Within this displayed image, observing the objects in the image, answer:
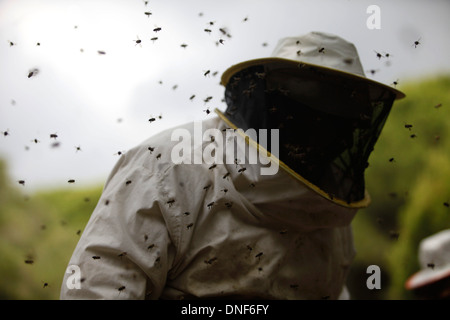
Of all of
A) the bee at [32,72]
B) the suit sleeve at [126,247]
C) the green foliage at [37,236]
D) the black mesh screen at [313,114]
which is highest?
the bee at [32,72]

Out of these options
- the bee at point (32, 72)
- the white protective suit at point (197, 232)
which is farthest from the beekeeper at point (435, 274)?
the bee at point (32, 72)

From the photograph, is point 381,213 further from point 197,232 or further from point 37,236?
point 197,232

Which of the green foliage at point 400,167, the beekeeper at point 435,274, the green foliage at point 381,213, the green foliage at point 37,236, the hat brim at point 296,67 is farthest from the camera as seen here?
the green foliage at point 400,167

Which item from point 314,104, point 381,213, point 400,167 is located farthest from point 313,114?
point 381,213

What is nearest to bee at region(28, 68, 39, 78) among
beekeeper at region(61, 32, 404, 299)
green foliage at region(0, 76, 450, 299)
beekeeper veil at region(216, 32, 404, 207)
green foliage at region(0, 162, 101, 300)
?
beekeeper at region(61, 32, 404, 299)

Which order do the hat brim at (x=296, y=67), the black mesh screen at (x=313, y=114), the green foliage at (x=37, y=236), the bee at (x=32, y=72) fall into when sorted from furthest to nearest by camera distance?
the green foliage at (x=37, y=236), the black mesh screen at (x=313, y=114), the hat brim at (x=296, y=67), the bee at (x=32, y=72)

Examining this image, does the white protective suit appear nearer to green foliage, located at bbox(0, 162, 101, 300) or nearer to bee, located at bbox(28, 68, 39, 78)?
bee, located at bbox(28, 68, 39, 78)

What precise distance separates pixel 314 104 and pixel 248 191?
531 mm

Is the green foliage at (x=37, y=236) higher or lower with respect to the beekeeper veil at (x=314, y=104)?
lower

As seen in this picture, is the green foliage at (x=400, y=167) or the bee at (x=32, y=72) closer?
the bee at (x=32, y=72)

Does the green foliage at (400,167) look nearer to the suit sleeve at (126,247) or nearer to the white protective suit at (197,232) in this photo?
the white protective suit at (197,232)

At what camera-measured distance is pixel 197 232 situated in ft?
5.96

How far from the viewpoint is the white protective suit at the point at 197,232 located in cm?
162
